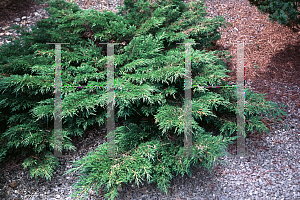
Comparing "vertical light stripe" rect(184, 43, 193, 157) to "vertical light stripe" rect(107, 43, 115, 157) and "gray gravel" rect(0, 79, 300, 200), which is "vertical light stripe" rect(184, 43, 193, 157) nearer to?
"gray gravel" rect(0, 79, 300, 200)

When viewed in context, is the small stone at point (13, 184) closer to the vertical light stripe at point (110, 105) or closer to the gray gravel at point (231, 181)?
the gray gravel at point (231, 181)

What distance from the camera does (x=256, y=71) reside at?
3090 mm

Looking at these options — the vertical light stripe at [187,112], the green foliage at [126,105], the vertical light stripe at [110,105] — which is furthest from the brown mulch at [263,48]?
the vertical light stripe at [110,105]

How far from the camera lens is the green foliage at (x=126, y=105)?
1855 millimetres

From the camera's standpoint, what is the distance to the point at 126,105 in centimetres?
190

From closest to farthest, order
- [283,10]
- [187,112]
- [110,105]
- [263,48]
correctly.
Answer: [187,112] → [110,105] → [283,10] → [263,48]

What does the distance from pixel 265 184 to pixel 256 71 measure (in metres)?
1.69

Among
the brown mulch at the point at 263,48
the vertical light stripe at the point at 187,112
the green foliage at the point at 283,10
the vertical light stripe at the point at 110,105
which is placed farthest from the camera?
the brown mulch at the point at 263,48

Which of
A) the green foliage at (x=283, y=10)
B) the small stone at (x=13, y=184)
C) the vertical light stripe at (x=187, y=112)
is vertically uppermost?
the green foliage at (x=283, y=10)

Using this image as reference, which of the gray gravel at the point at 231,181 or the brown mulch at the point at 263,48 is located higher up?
the brown mulch at the point at 263,48

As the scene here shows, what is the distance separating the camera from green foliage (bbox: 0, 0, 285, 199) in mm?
1855

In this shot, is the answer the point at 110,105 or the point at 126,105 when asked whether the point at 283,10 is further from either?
the point at 110,105

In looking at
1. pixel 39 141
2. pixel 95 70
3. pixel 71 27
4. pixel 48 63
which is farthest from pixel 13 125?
pixel 71 27

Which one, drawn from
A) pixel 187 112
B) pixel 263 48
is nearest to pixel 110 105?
pixel 187 112
